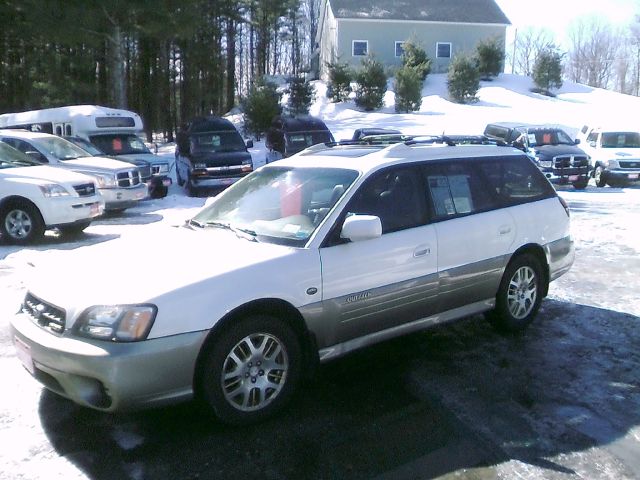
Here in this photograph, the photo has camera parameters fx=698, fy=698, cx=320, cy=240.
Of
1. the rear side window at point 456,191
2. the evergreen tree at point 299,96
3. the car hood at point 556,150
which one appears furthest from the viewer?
the evergreen tree at point 299,96

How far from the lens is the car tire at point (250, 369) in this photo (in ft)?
13.7

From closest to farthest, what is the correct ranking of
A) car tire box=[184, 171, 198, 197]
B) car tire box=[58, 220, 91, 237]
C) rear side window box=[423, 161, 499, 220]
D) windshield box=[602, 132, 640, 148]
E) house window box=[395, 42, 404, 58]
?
rear side window box=[423, 161, 499, 220] → car tire box=[58, 220, 91, 237] → car tire box=[184, 171, 198, 197] → windshield box=[602, 132, 640, 148] → house window box=[395, 42, 404, 58]

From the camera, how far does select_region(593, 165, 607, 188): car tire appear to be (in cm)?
2116

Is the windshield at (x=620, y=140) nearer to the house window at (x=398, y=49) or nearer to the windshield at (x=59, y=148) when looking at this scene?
the windshield at (x=59, y=148)

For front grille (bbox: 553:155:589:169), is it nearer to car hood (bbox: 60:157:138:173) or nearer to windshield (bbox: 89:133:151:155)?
windshield (bbox: 89:133:151:155)

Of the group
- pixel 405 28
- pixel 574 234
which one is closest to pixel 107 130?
pixel 574 234

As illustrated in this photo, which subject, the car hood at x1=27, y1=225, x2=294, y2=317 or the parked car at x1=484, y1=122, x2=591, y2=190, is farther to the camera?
the parked car at x1=484, y1=122, x2=591, y2=190

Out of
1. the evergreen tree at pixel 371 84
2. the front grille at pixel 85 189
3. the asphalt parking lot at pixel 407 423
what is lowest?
the asphalt parking lot at pixel 407 423

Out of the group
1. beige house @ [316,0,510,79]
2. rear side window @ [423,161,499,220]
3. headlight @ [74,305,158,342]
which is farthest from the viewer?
beige house @ [316,0,510,79]

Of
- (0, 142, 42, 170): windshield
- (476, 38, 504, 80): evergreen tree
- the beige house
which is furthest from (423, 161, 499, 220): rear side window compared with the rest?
the beige house

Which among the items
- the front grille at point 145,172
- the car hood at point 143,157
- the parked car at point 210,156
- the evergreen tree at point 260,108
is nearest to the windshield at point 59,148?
the front grille at point 145,172

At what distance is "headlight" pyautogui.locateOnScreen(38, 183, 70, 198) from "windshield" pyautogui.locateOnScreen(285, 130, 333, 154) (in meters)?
10.2

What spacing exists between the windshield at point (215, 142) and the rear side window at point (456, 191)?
46.3 feet

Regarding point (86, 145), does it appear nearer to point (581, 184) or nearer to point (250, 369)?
point (581, 184)
